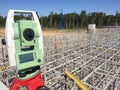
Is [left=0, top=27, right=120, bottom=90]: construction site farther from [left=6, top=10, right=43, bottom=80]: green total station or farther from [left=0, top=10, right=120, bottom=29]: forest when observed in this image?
[left=0, top=10, right=120, bottom=29]: forest

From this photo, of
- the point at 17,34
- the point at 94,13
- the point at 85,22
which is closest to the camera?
the point at 17,34

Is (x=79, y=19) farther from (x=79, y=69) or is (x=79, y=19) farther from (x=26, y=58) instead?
(x=26, y=58)

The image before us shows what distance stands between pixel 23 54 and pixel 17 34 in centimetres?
27

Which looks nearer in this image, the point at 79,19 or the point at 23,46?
the point at 23,46

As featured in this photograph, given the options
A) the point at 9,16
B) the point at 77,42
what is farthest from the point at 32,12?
the point at 77,42

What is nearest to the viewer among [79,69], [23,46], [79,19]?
[23,46]

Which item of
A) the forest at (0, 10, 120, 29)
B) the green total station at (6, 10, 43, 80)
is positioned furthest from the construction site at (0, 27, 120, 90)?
the forest at (0, 10, 120, 29)

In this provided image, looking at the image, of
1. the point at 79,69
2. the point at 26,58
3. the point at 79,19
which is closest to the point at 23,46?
the point at 26,58

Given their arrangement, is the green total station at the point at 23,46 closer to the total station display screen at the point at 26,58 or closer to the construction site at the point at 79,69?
the total station display screen at the point at 26,58

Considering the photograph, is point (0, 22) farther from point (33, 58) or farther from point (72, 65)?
point (33, 58)

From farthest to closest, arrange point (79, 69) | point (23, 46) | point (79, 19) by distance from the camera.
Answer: point (79, 19), point (79, 69), point (23, 46)

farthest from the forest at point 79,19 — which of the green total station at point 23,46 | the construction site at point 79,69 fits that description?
the green total station at point 23,46

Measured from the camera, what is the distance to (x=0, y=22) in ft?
105

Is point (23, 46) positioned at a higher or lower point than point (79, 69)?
higher
